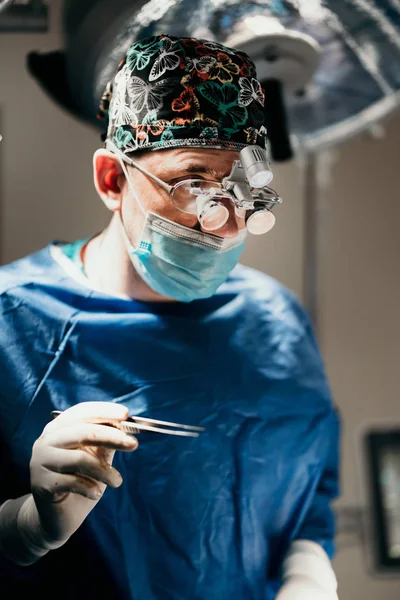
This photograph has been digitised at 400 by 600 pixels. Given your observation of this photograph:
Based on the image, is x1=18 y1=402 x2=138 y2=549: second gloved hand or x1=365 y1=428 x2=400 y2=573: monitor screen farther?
x1=365 y1=428 x2=400 y2=573: monitor screen

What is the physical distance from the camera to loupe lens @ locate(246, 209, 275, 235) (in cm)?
85

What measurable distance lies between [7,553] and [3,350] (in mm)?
275

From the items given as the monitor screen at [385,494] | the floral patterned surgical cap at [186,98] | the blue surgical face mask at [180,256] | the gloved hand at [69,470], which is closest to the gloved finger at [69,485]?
the gloved hand at [69,470]

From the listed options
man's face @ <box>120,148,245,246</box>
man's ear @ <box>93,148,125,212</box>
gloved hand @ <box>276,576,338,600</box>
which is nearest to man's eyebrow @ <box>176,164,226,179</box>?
man's face @ <box>120,148,245,246</box>

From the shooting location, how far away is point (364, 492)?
195 centimetres

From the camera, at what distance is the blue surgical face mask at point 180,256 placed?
93 cm

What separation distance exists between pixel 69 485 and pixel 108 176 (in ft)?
1.48

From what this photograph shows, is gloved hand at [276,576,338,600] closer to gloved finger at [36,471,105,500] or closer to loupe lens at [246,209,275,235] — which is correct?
gloved finger at [36,471,105,500]

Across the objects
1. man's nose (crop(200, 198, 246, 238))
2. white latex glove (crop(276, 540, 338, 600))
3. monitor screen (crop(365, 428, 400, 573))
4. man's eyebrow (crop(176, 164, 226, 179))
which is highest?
man's eyebrow (crop(176, 164, 226, 179))

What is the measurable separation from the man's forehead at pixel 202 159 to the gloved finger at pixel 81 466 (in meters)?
0.40

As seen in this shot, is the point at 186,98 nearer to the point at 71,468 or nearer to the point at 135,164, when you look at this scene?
the point at 135,164

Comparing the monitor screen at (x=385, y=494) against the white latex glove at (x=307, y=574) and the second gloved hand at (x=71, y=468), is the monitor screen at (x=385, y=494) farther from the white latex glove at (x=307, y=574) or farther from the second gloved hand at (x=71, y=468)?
the second gloved hand at (x=71, y=468)

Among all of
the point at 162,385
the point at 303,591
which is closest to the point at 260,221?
the point at 162,385

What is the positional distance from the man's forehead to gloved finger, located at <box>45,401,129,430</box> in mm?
337
